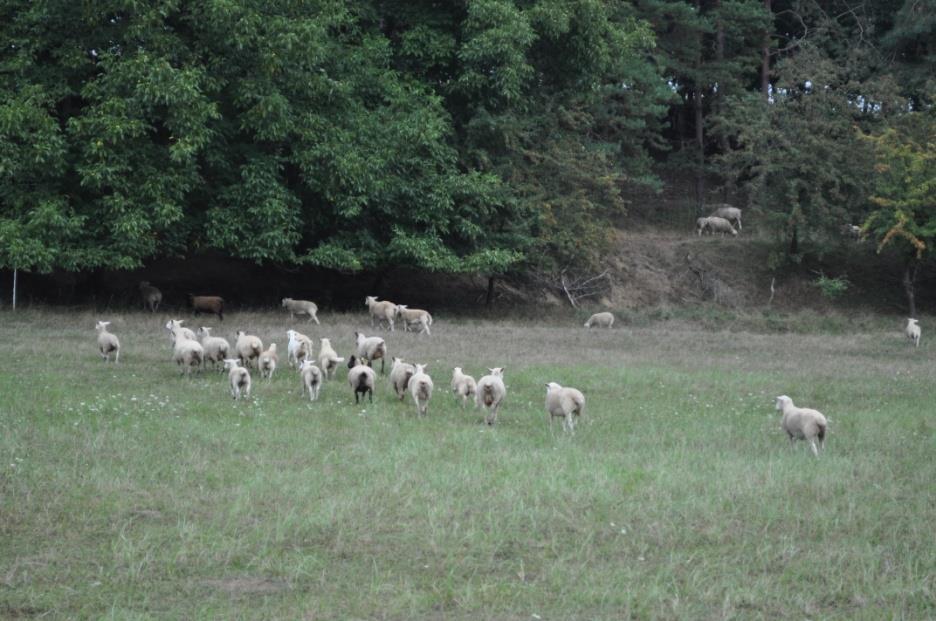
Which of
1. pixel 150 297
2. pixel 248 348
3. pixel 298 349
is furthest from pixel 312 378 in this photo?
pixel 150 297

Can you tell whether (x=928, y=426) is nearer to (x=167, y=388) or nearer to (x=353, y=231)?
(x=167, y=388)

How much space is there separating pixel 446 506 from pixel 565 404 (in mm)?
4981

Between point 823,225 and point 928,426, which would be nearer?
point 928,426

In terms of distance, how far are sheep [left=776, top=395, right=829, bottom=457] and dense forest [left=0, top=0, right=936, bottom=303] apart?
63.0ft

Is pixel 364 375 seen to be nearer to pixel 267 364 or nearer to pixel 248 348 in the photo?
pixel 267 364

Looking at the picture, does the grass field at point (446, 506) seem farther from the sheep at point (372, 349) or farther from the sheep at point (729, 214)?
the sheep at point (729, 214)

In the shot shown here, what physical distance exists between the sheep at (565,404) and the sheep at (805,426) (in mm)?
2819

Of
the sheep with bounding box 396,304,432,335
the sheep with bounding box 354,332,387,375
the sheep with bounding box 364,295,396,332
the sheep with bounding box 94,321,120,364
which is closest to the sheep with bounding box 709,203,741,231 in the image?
the sheep with bounding box 364,295,396,332

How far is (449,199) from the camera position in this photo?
34406 mm

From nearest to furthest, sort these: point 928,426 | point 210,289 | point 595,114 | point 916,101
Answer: point 928,426 < point 210,289 < point 595,114 < point 916,101

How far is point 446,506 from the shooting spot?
10602 mm

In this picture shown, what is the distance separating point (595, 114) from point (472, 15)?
12828mm

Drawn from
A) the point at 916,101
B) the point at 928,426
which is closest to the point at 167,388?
the point at 928,426

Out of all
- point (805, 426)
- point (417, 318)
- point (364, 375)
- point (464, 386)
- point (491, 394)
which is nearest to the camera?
point (805, 426)
